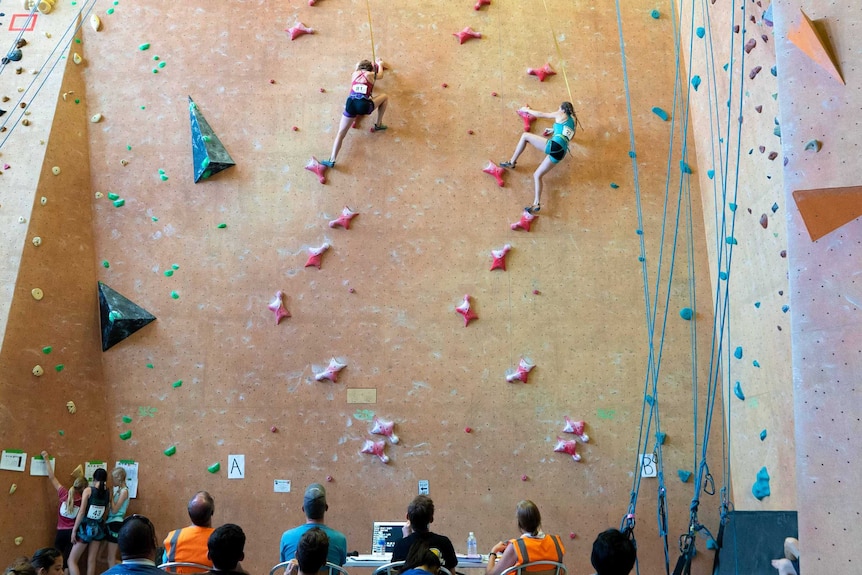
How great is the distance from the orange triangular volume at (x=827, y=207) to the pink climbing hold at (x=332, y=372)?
3.14 meters

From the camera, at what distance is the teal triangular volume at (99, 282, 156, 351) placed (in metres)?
5.25

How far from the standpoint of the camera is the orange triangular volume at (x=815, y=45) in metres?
3.11

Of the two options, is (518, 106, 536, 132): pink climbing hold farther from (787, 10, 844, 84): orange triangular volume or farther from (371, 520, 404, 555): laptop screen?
(371, 520, 404, 555): laptop screen

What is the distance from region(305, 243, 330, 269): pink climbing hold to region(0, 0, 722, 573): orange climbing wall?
5 cm

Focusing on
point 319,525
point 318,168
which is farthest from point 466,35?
point 319,525

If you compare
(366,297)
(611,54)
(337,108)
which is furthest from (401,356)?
(611,54)

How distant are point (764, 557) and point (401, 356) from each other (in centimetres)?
254

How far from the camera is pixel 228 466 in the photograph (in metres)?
5.11

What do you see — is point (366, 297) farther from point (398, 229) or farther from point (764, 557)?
point (764, 557)

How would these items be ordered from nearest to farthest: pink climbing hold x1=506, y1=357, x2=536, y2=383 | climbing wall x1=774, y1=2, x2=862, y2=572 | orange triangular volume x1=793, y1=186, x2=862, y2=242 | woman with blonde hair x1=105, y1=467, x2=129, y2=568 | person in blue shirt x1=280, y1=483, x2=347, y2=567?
climbing wall x1=774, y1=2, x2=862, y2=572
orange triangular volume x1=793, y1=186, x2=862, y2=242
person in blue shirt x1=280, y1=483, x2=347, y2=567
woman with blonde hair x1=105, y1=467, x2=129, y2=568
pink climbing hold x1=506, y1=357, x2=536, y2=383

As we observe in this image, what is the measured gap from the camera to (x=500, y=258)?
17.7 ft

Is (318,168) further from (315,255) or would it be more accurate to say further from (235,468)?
(235,468)

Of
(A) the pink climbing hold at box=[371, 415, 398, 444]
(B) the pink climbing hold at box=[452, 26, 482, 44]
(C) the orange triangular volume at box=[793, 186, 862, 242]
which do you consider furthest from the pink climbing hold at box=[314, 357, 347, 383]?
(C) the orange triangular volume at box=[793, 186, 862, 242]

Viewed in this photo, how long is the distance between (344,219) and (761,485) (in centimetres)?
325
